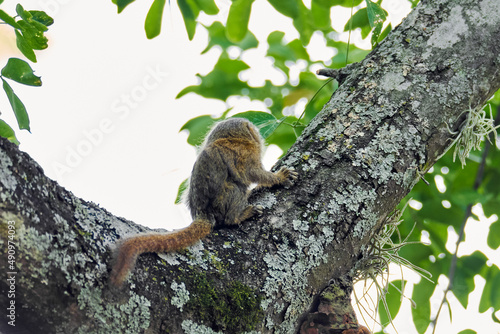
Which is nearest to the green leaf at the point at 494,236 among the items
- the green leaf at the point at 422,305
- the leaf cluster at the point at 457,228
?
the leaf cluster at the point at 457,228

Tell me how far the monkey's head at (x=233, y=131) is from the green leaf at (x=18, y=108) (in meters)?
1.48

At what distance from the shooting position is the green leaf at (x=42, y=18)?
2.06 m

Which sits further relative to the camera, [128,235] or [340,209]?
[340,209]

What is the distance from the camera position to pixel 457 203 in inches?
123

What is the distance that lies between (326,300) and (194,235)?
611 mm

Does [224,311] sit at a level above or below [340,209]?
below

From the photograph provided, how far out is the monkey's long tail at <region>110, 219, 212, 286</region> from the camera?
1547mm

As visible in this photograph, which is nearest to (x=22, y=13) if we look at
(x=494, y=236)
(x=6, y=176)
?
(x=6, y=176)

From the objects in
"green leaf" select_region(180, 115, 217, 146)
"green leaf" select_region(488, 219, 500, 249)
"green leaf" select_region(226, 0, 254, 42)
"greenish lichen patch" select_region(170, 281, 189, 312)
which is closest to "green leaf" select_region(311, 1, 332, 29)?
"green leaf" select_region(226, 0, 254, 42)

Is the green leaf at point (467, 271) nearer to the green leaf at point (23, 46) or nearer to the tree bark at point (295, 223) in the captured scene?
the tree bark at point (295, 223)

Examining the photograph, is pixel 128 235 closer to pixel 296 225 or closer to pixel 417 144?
pixel 296 225

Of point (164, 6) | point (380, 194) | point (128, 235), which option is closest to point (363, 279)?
point (380, 194)

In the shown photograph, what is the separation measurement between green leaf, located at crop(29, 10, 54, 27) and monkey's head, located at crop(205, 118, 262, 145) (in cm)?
148

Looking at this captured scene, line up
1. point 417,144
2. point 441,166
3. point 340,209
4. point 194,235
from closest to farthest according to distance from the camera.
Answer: point 194,235 → point 340,209 → point 417,144 → point 441,166
